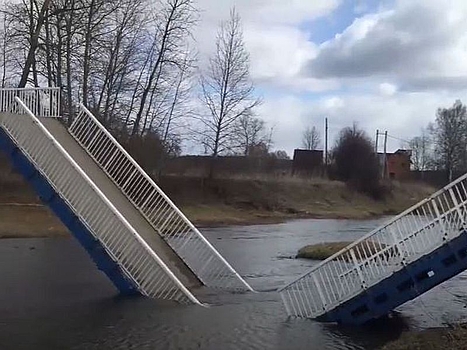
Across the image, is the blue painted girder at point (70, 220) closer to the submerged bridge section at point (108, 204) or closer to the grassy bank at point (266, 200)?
the submerged bridge section at point (108, 204)

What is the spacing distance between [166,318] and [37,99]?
714 cm

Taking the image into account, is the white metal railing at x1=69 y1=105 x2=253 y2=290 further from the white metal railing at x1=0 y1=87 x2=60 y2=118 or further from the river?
the river

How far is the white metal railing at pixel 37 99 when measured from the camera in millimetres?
17875

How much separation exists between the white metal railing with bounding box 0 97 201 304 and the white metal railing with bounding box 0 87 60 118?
0.62 meters

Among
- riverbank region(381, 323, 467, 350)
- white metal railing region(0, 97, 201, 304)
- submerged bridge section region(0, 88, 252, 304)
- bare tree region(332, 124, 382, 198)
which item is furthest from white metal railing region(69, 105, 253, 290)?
bare tree region(332, 124, 382, 198)

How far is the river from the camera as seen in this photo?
13.2 meters

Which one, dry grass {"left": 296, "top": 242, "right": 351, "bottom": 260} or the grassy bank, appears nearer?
dry grass {"left": 296, "top": 242, "right": 351, "bottom": 260}

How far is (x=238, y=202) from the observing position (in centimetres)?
5972

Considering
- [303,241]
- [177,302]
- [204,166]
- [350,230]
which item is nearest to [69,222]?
[177,302]

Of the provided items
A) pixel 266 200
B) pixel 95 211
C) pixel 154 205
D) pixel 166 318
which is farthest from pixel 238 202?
pixel 166 318

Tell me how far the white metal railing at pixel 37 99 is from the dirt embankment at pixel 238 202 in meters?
18.8

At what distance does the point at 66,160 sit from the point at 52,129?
8.69 feet

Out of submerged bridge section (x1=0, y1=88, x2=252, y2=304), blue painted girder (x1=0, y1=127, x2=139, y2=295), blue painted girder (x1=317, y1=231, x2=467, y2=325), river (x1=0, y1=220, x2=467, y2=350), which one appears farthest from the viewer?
blue painted girder (x1=0, y1=127, x2=139, y2=295)

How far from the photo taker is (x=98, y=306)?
16.3 m
